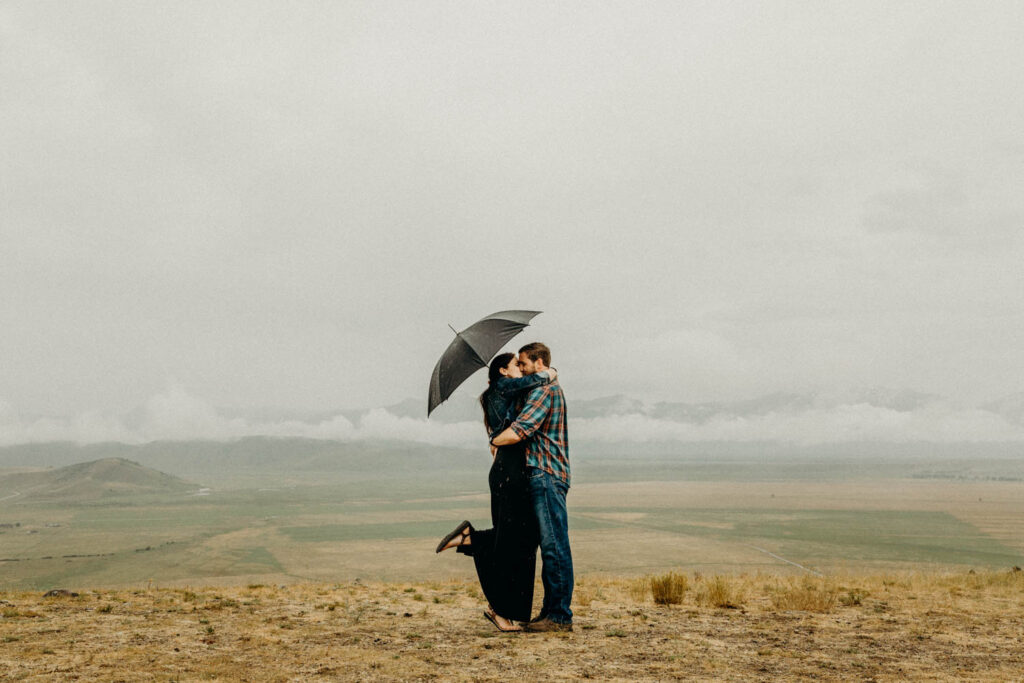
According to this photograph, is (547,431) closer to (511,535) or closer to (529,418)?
(529,418)

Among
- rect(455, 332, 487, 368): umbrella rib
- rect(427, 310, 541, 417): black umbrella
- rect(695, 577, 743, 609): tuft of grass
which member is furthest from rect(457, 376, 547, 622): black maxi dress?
rect(695, 577, 743, 609): tuft of grass

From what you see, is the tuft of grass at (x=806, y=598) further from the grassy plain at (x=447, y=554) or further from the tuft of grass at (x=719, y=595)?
the grassy plain at (x=447, y=554)

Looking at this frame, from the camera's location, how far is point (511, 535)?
7.45 m

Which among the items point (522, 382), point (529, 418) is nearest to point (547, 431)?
point (529, 418)

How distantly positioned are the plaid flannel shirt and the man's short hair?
31 cm

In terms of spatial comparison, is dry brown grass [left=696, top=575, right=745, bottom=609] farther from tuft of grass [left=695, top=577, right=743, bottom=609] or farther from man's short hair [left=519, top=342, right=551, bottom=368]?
man's short hair [left=519, top=342, right=551, bottom=368]

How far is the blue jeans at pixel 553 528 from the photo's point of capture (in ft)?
23.8

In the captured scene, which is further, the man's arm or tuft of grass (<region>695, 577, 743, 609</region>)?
tuft of grass (<region>695, 577, 743, 609</region>)

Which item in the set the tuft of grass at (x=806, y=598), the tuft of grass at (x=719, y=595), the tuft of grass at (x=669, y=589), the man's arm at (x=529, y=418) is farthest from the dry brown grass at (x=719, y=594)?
the man's arm at (x=529, y=418)

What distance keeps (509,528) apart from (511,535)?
8 cm

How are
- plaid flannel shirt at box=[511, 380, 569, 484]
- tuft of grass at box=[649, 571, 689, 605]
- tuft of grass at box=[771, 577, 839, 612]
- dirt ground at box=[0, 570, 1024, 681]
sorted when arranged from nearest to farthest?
dirt ground at box=[0, 570, 1024, 681] → plaid flannel shirt at box=[511, 380, 569, 484] → tuft of grass at box=[771, 577, 839, 612] → tuft of grass at box=[649, 571, 689, 605]

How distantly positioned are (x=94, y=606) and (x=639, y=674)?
833cm

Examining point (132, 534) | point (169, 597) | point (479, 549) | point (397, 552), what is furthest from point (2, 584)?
point (479, 549)

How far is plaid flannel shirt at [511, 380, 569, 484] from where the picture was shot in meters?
7.26
